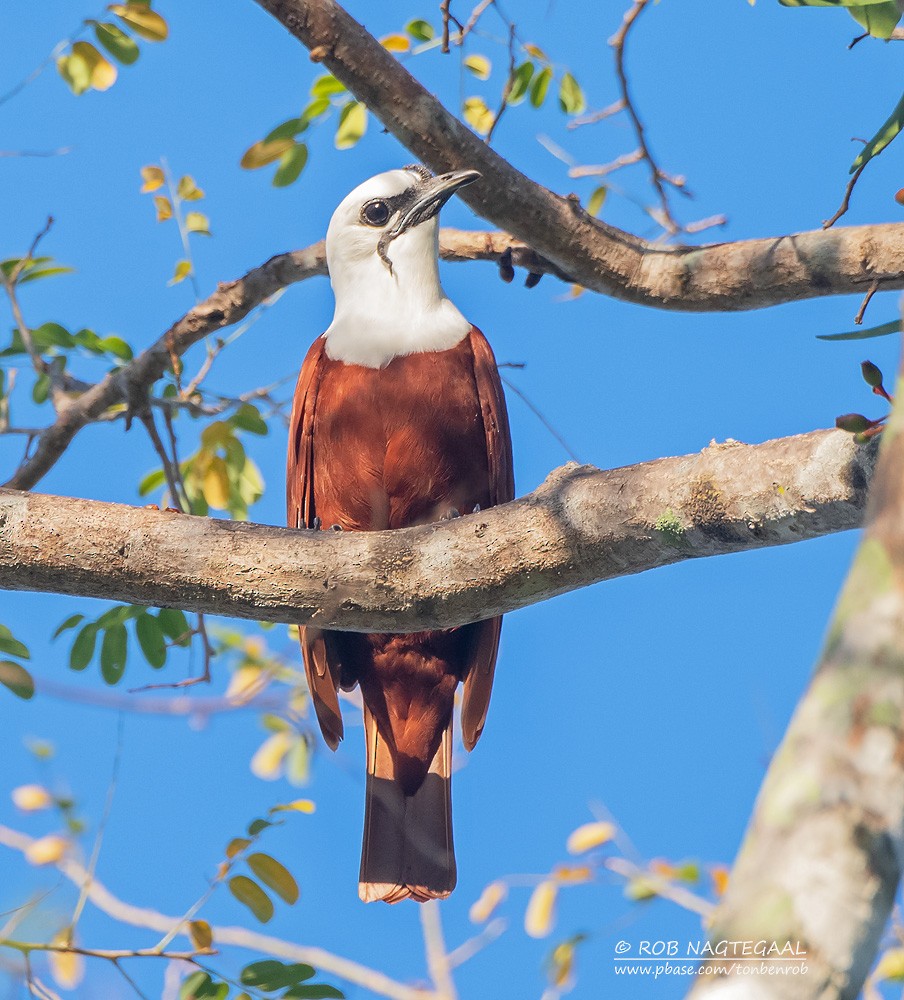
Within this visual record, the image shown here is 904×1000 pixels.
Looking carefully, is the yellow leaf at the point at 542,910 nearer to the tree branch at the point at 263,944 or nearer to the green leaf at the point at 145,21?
the tree branch at the point at 263,944

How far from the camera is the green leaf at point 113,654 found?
3.94 metres

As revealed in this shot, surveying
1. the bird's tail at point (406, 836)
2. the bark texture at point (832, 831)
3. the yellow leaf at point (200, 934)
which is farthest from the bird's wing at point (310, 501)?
the bark texture at point (832, 831)

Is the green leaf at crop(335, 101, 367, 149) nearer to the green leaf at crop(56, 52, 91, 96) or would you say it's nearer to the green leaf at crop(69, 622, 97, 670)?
the green leaf at crop(56, 52, 91, 96)

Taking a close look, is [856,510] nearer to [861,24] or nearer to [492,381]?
[861,24]

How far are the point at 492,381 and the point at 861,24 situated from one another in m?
1.82

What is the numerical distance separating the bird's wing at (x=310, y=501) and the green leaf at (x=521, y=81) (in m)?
1.18

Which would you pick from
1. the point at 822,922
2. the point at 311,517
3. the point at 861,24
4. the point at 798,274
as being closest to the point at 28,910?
the point at 311,517

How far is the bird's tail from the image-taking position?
4.19 metres

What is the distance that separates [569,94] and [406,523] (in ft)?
5.95

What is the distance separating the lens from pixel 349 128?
462 cm

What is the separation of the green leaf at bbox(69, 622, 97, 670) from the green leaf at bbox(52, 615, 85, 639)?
2.1 inches

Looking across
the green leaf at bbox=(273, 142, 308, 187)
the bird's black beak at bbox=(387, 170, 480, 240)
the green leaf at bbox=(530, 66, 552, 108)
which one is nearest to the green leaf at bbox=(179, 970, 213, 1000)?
the bird's black beak at bbox=(387, 170, 480, 240)

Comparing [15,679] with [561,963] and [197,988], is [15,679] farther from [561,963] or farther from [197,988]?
[561,963]

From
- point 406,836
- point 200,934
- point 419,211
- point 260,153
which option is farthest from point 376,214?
point 200,934
